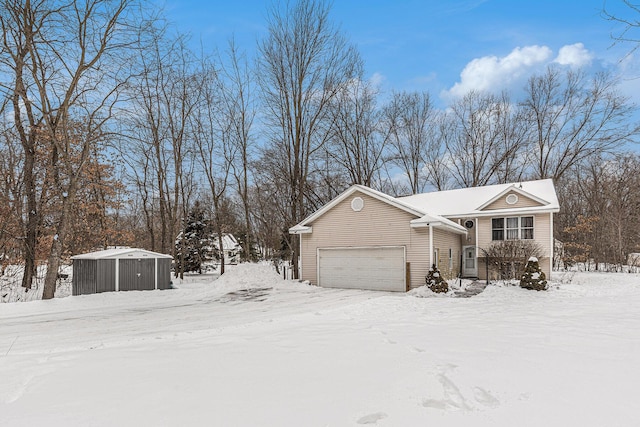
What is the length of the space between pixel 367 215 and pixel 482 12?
8.13 metres

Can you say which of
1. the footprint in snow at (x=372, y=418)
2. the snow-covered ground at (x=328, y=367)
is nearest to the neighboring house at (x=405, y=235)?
the snow-covered ground at (x=328, y=367)

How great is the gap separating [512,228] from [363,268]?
26.5ft

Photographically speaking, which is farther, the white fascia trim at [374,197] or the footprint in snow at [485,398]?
the white fascia trim at [374,197]

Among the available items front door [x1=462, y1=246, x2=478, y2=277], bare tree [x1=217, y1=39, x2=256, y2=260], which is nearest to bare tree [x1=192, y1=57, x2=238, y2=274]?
bare tree [x1=217, y1=39, x2=256, y2=260]

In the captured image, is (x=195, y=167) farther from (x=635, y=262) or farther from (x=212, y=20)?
(x=635, y=262)

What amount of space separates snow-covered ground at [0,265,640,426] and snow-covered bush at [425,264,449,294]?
10.5 ft

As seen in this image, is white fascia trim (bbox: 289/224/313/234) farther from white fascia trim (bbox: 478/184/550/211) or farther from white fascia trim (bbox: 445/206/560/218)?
→ white fascia trim (bbox: 478/184/550/211)

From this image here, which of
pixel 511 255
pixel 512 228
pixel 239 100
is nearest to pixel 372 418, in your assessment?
pixel 511 255

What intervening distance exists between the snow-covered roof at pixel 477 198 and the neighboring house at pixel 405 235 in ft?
0.16

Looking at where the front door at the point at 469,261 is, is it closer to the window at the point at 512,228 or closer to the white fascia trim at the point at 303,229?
the window at the point at 512,228

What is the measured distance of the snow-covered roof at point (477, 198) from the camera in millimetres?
17234

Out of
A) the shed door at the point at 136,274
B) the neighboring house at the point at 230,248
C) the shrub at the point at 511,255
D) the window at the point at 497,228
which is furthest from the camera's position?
the neighboring house at the point at 230,248

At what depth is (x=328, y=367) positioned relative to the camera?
4754 millimetres

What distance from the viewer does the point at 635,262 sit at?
75.8 ft
